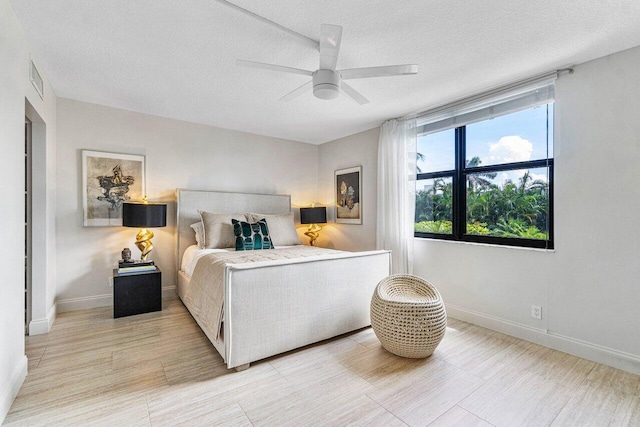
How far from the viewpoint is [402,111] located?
11.8 ft

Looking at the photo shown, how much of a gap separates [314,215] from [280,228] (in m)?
0.74

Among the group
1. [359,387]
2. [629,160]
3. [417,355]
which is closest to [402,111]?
[629,160]

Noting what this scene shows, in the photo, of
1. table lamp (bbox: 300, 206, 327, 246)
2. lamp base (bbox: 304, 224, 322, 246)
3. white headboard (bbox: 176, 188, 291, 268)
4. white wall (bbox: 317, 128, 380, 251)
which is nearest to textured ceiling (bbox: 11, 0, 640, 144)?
white wall (bbox: 317, 128, 380, 251)

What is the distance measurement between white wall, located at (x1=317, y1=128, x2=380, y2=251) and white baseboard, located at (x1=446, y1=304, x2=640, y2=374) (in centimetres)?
158

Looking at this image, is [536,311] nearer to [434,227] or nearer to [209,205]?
[434,227]

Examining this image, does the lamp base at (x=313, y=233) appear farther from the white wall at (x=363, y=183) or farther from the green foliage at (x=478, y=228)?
the green foliage at (x=478, y=228)

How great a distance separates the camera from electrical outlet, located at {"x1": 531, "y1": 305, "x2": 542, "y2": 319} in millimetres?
2623

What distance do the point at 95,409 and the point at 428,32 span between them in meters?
3.14

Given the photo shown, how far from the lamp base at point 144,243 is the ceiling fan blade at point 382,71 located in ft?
9.84

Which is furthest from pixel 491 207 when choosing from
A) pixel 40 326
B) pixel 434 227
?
pixel 40 326

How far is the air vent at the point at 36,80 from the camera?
88.6 inches

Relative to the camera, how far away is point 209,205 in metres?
4.08

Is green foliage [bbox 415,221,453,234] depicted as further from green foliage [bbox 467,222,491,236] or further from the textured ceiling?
the textured ceiling

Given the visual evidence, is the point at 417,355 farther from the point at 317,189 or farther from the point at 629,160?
the point at 317,189
